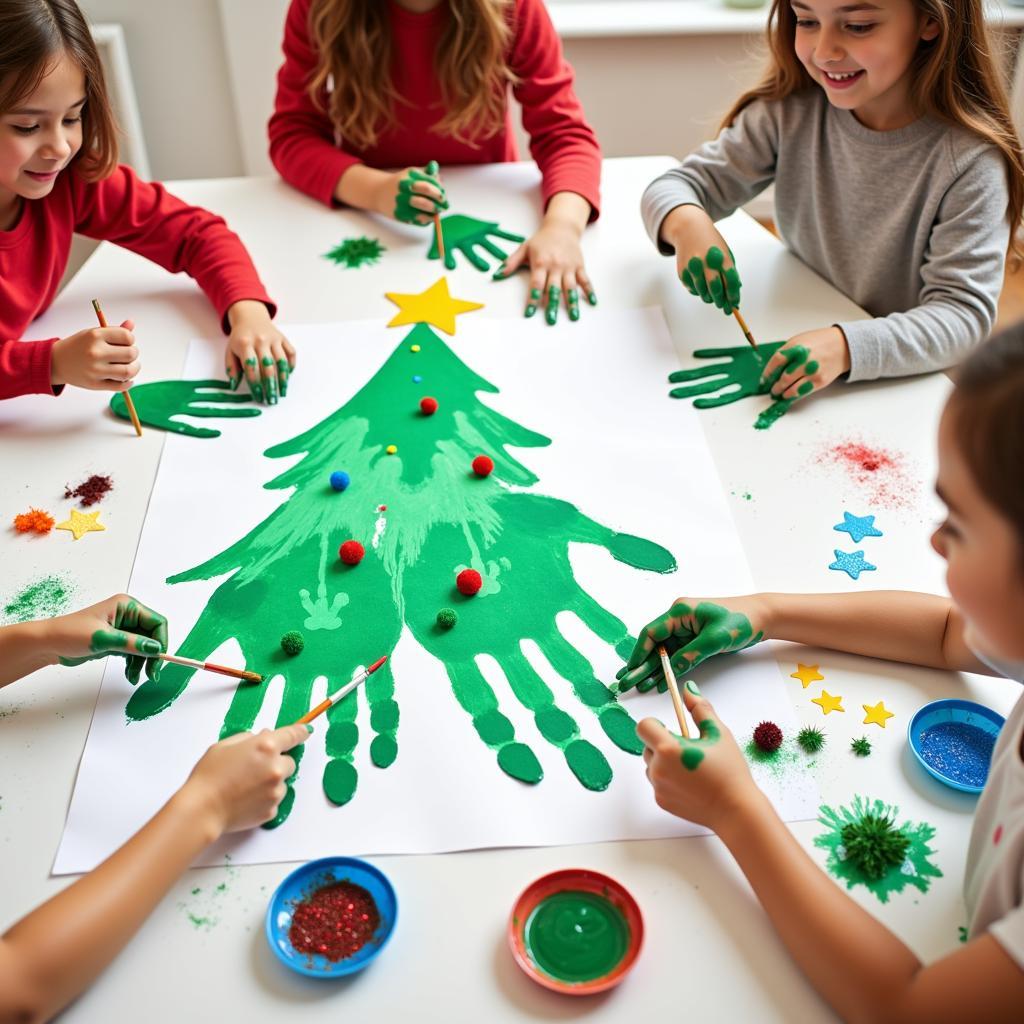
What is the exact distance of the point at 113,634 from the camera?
33.0 inches

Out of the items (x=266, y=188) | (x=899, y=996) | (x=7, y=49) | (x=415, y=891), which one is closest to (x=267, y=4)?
(x=266, y=188)

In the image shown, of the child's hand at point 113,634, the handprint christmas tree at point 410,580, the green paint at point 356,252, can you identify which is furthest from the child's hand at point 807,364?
the child's hand at point 113,634

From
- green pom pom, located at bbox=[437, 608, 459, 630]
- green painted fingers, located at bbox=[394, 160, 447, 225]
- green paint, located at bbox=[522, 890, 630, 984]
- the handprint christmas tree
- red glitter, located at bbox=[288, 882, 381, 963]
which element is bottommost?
the handprint christmas tree

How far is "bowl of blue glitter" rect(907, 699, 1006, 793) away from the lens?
0.76 metres

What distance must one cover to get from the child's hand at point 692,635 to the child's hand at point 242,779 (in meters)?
0.29

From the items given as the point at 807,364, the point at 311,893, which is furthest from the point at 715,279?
the point at 311,893

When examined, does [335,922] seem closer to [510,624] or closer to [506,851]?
[506,851]

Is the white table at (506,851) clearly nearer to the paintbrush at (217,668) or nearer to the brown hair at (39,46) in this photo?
the paintbrush at (217,668)

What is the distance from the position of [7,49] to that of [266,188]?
57 centimetres

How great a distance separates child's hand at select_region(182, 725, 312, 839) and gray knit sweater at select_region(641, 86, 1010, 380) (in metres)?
0.79

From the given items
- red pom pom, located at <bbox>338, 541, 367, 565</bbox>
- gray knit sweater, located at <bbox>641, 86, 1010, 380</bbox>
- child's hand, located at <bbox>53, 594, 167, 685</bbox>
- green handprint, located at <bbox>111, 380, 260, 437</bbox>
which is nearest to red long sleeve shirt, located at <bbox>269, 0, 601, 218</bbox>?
gray knit sweater, located at <bbox>641, 86, 1010, 380</bbox>

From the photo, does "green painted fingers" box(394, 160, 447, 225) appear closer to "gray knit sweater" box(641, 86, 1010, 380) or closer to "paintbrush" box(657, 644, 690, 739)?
"gray knit sweater" box(641, 86, 1010, 380)

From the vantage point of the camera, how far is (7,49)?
110 cm

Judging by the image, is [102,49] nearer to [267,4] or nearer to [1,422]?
[267,4]
